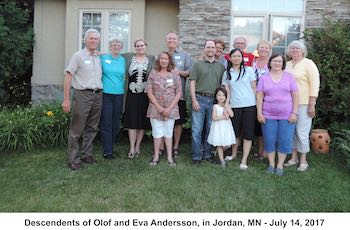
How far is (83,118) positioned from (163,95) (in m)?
1.16

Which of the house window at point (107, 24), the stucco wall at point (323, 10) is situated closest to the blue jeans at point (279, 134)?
the stucco wall at point (323, 10)

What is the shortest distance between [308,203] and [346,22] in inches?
201

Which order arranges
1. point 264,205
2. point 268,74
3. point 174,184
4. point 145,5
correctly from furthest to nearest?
point 145,5 < point 268,74 < point 174,184 < point 264,205

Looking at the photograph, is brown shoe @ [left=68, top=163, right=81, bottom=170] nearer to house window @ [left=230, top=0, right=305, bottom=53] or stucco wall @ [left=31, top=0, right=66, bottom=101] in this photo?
stucco wall @ [left=31, top=0, right=66, bottom=101]

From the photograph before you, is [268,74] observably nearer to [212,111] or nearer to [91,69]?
[212,111]

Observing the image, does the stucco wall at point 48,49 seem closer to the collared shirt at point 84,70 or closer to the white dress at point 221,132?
the collared shirt at point 84,70

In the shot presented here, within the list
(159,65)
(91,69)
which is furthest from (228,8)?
(91,69)

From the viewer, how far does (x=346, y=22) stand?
8203mm

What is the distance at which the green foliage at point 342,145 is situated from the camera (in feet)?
20.0

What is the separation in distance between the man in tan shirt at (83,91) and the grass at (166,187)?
50cm

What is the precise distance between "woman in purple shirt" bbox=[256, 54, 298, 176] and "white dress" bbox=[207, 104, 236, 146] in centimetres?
49

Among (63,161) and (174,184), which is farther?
(63,161)

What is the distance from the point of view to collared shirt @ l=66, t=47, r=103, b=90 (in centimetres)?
538

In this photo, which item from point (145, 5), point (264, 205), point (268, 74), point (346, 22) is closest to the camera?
point (264, 205)
